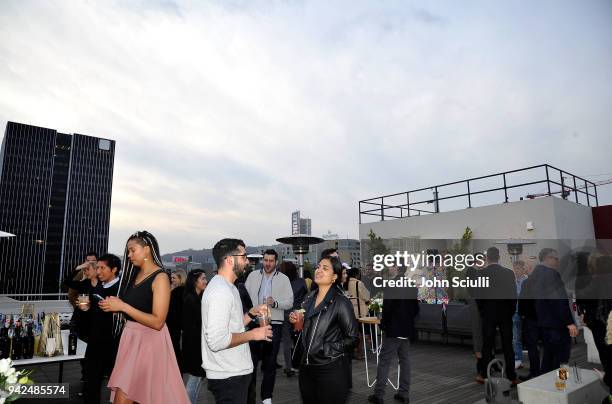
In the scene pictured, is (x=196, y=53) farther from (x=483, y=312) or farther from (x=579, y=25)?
(x=579, y=25)

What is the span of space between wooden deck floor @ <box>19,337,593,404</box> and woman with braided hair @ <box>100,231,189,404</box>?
2736mm

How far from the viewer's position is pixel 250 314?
290 centimetres

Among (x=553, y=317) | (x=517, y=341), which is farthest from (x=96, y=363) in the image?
(x=517, y=341)

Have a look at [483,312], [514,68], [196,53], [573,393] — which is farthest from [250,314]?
[514,68]

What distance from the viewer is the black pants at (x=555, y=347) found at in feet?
15.7

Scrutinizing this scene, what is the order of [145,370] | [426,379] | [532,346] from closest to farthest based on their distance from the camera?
[145,370] → [532,346] → [426,379]

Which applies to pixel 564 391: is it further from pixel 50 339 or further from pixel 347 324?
pixel 50 339

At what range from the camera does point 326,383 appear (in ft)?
8.63

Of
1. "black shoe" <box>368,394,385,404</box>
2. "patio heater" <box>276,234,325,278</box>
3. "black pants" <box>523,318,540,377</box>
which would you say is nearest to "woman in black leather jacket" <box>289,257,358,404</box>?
"black shoe" <box>368,394,385,404</box>

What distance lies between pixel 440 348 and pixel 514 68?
1165 cm

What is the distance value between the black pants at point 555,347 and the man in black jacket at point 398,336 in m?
1.86

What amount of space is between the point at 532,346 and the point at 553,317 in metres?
1.01

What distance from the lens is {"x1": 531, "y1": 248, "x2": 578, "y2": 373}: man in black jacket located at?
15.6ft

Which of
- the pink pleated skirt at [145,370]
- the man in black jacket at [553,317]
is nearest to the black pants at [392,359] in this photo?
the man in black jacket at [553,317]
